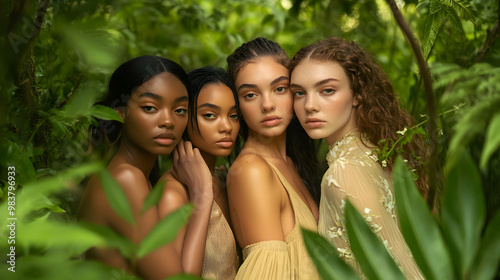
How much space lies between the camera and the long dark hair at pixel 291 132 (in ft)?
5.01

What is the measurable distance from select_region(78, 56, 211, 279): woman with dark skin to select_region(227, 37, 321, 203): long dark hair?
246 mm

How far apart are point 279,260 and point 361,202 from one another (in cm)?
27

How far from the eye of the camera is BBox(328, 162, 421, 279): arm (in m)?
1.27

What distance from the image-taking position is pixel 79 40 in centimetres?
75

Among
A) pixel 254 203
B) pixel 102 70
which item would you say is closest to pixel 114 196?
pixel 254 203

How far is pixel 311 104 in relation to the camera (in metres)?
1.37

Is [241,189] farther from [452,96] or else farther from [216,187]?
[452,96]

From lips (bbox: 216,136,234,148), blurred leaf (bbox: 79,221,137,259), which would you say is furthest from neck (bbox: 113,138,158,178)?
blurred leaf (bbox: 79,221,137,259)

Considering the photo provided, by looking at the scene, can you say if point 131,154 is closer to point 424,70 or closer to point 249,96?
point 249,96

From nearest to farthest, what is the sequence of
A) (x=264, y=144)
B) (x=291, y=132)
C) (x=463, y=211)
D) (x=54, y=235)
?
(x=54, y=235) → (x=463, y=211) → (x=264, y=144) → (x=291, y=132)

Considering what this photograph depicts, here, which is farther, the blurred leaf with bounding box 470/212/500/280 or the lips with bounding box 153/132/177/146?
the lips with bounding box 153/132/177/146

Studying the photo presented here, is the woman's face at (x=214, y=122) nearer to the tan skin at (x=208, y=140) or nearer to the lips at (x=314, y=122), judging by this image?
the tan skin at (x=208, y=140)

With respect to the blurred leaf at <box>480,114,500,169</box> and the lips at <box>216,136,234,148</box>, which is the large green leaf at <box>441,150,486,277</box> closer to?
the blurred leaf at <box>480,114,500,169</box>

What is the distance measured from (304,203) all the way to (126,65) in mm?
654
